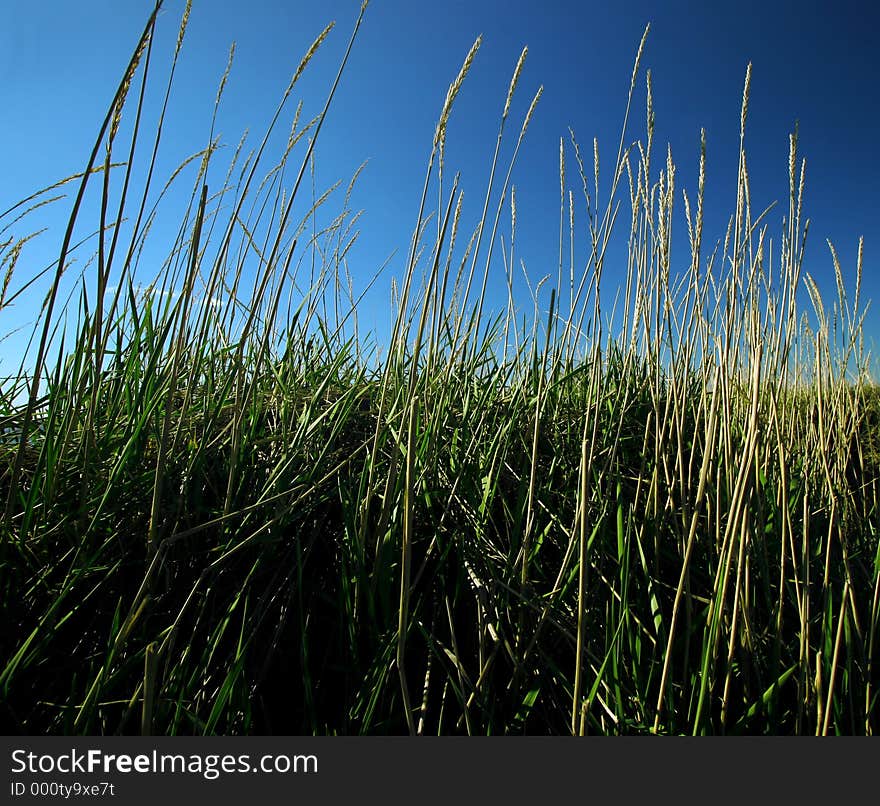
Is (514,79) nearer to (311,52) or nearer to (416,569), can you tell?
(311,52)

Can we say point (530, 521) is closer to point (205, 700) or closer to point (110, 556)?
point (205, 700)

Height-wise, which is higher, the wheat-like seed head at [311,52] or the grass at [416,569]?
the wheat-like seed head at [311,52]

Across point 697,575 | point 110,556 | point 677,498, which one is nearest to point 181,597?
point 110,556

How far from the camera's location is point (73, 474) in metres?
0.88

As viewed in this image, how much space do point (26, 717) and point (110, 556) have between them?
0.23 meters

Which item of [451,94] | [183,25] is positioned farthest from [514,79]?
[183,25]

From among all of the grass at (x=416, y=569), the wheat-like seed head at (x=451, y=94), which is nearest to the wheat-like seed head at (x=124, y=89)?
the grass at (x=416, y=569)

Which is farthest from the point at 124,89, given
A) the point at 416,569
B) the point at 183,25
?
the point at 416,569

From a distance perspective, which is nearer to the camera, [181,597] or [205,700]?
[205,700]

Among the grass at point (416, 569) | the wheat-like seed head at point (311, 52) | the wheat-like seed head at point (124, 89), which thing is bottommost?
the grass at point (416, 569)

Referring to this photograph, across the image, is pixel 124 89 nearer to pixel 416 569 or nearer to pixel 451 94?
pixel 451 94

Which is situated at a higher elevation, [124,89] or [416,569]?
[124,89]

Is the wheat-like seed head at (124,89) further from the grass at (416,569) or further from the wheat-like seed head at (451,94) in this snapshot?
the wheat-like seed head at (451,94)
